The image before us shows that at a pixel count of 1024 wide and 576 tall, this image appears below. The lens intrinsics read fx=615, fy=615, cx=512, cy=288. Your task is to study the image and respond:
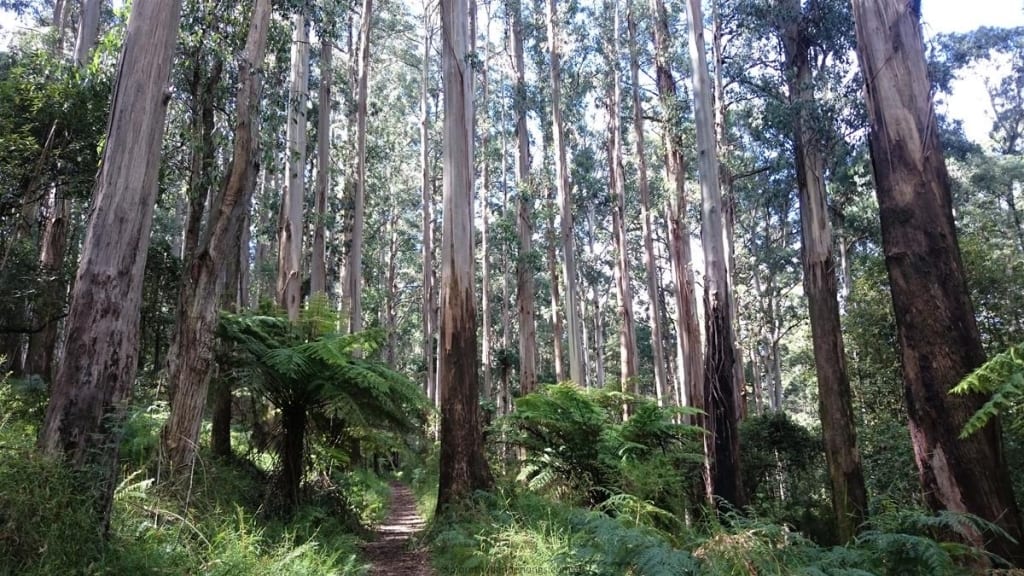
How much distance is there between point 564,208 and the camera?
18469mm

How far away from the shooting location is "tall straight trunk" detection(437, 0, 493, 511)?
7.22 metres

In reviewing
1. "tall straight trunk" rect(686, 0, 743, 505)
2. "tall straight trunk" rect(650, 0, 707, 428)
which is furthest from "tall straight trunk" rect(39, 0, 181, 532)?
"tall straight trunk" rect(650, 0, 707, 428)

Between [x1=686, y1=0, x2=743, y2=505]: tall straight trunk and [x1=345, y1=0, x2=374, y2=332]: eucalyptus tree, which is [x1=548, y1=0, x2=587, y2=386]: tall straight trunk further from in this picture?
[x1=686, y1=0, x2=743, y2=505]: tall straight trunk

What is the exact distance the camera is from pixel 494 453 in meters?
12.0

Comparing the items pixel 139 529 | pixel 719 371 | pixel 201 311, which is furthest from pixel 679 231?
pixel 139 529

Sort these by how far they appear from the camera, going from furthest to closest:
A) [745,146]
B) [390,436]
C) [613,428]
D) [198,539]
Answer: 1. [745,146]
2. [613,428]
3. [390,436]
4. [198,539]

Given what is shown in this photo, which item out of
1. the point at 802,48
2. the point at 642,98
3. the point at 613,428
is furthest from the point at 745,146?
the point at 613,428

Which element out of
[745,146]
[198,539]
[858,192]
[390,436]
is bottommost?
[198,539]

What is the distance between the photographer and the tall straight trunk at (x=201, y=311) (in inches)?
201

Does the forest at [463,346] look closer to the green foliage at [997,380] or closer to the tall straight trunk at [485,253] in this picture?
the green foliage at [997,380]

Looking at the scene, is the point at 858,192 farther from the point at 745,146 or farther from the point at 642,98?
the point at 642,98

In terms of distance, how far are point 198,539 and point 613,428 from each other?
4.62 meters

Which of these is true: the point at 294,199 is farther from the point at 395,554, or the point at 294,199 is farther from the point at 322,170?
the point at 395,554

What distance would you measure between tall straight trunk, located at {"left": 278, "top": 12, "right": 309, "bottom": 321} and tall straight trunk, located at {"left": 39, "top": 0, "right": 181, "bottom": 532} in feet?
19.8
